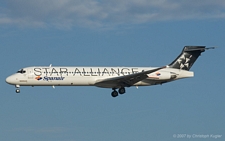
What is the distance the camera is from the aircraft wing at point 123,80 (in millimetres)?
60956

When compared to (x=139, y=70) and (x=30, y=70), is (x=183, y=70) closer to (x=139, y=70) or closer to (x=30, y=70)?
(x=139, y=70)

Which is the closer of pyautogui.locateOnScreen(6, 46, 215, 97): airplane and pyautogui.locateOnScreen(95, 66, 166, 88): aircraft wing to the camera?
pyautogui.locateOnScreen(95, 66, 166, 88): aircraft wing

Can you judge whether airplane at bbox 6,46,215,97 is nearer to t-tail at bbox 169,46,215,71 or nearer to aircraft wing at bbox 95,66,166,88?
aircraft wing at bbox 95,66,166,88

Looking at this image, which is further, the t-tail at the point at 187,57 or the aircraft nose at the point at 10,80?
the t-tail at the point at 187,57

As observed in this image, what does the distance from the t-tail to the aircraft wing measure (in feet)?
20.5

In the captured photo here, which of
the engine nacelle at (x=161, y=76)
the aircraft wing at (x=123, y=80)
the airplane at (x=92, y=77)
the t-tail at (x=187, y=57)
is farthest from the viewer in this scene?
the t-tail at (x=187, y=57)

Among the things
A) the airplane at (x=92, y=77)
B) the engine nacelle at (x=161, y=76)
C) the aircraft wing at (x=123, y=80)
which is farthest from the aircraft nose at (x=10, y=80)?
the engine nacelle at (x=161, y=76)

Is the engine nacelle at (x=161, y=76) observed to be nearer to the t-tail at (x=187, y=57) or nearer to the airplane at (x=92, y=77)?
A: the airplane at (x=92, y=77)

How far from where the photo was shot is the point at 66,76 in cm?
6150

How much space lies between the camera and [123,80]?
6188 cm

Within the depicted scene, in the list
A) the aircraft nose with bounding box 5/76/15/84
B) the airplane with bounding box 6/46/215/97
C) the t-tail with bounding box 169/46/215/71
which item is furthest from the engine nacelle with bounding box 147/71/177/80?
the aircraft nose with bounding box 5/76/15/84

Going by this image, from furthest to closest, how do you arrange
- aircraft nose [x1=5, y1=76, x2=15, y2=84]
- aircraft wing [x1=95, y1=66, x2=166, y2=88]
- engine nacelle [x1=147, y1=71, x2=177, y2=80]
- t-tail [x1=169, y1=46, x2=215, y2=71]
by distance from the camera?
t-tail [x1=169, y1=46, x2=215, y2=71] → engine nacelle [x1=147, y1=71, x2=177, y2=80] → aircraft nose [x1=5, y1=76, x2=15, y2=84] → aircraft wing [x1=95, y1=66, x2=166, y2=88]

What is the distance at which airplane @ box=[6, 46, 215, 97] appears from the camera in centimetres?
6131

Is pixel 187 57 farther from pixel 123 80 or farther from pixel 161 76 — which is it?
pixel 123 80
